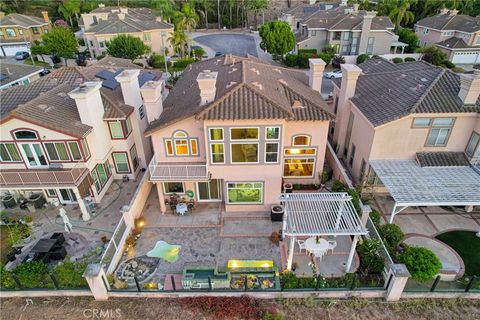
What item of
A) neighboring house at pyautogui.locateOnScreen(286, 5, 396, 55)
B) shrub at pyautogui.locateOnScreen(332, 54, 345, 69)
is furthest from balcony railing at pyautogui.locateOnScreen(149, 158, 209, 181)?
neighboring house at pyautogui.locateOnScreen(286, 5, 396, 55)

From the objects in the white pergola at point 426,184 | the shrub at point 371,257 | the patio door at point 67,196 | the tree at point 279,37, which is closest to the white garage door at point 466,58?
the tree at point 279,37

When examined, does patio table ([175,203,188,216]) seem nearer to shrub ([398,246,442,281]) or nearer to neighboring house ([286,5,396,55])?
shrub ([398,246,442,281])

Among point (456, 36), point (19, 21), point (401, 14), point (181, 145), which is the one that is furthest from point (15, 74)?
point (401, 14)

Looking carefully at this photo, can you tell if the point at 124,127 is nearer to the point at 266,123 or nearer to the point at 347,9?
the point at 266,123

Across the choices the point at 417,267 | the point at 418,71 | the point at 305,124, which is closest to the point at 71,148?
the point at 305,124

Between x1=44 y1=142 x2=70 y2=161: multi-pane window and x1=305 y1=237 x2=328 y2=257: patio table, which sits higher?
x1=44 y1=142 x2=70 y2=161: multi-pane window

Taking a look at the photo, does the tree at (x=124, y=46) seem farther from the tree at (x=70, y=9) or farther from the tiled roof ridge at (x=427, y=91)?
the tree at (x=70, y=9)

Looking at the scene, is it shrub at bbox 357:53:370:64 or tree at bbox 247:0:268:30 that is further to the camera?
tree at bbox 247:0:268:30
